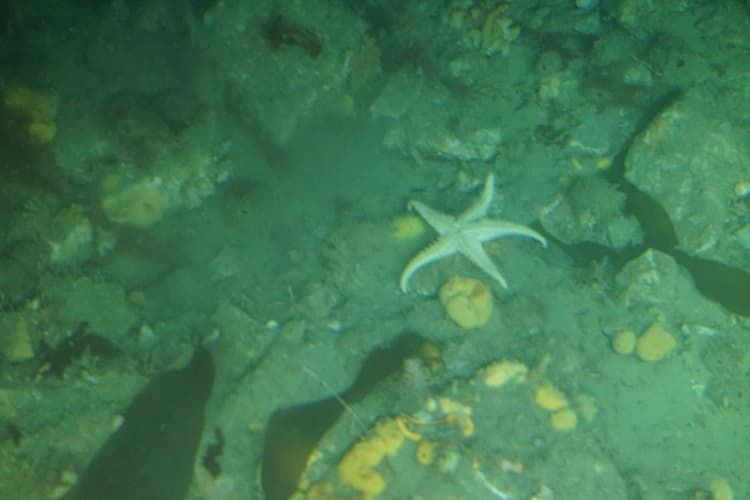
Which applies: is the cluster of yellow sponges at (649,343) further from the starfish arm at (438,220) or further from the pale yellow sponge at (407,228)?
the pale yellow sponge at (407,228)

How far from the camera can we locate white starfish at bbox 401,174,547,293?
492 centimetres

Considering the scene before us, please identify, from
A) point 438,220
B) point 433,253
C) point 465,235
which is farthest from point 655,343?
point 438,220

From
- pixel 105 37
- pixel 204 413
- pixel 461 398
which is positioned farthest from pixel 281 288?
pixel 105 37

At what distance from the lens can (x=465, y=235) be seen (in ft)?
16.2

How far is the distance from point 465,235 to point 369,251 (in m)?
1.21

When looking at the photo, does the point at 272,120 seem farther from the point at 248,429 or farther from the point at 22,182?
the point at 248,429

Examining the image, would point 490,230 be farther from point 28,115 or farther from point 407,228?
point 28,115

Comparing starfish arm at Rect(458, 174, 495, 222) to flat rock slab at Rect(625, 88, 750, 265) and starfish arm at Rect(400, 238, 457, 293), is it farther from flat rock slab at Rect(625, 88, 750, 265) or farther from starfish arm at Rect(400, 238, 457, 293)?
flat rock slab at Rect(625, 88, 750, 265)

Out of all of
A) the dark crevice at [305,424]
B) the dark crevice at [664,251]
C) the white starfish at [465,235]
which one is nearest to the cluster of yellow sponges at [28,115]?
the dark crevice at [305,424]

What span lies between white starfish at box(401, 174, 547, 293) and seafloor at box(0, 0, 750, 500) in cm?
8

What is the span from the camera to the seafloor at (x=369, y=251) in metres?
4.23

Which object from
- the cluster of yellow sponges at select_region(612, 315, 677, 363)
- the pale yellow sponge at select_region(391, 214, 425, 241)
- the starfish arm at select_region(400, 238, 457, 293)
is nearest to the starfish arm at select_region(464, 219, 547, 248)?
the starfish arm at select_region(400, 238, 457, 293)

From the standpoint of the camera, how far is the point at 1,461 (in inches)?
156

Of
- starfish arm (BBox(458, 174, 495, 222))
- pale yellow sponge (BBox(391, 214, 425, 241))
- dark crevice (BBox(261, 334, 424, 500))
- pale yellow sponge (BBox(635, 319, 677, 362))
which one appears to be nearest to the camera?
dark crevice (BBox(261, 334, 424, 500))
